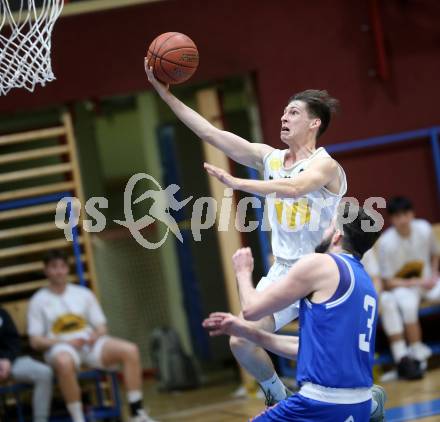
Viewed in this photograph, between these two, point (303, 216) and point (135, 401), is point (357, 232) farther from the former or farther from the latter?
point (135, 401)

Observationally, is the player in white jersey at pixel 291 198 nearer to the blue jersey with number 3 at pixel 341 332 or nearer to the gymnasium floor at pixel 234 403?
the blue jersey with number 3 at pixel 341 332

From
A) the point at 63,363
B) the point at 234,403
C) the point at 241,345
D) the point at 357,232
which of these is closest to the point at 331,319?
the point at 357,232

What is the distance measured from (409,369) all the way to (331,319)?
177 inches

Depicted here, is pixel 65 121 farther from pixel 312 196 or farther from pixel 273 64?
pixel 312 196

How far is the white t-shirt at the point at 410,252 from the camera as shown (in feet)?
29.0

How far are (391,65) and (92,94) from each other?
2.92 meters

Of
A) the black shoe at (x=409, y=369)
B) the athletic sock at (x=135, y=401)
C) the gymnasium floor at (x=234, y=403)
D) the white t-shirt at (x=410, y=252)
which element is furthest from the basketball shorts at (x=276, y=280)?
the white t-shirt at (x=410, y=252)

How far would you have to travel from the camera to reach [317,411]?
4191mm

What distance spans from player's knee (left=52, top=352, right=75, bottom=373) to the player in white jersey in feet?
9.07

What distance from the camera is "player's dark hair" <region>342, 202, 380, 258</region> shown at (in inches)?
167

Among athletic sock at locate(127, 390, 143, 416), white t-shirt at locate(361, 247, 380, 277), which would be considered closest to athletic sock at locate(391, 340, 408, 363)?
white t-shirt at locate(361, 247, 380, 277)

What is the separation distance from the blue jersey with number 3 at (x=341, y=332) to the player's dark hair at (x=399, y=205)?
4553 millimetres

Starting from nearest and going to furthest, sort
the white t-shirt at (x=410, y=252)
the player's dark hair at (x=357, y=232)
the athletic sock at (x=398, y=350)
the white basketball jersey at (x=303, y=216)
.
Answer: the player's dark hair at (x=357, y=232) → the white basketball jersey at (x=303, y=216) → the athletic sock at (x=398, y=350) → the white t-shirt at (x=410, y=252)

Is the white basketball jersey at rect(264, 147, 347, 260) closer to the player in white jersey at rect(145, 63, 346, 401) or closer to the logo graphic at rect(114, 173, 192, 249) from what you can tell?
the player in white jersey at rect(145, 63, 346, 401)
